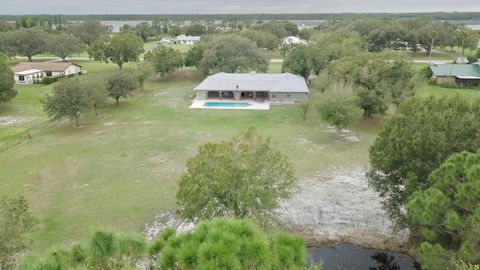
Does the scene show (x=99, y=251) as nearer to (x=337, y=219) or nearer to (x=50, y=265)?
(x=50, y=265)

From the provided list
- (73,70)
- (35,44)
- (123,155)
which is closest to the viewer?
(123,155)

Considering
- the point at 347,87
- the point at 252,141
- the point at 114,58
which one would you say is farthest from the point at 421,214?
the point at 114,58

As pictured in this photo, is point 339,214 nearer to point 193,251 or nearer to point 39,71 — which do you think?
point 193,251

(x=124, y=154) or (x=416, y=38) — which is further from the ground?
(x=416, y=38)

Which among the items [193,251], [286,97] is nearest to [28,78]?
[286,97]

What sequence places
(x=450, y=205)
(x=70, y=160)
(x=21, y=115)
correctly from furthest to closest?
(x=21, y=115) → (x=70, y=160) → (x=450, y=205)

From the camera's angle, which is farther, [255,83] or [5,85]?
[255,83]
